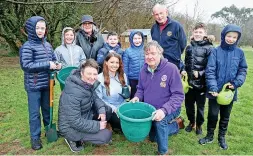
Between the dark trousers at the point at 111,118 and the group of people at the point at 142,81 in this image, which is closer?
the group of people at the point at 142,81

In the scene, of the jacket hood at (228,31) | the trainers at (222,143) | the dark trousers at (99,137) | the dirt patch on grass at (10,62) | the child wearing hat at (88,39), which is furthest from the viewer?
the dirt patch on grass at (10,62)

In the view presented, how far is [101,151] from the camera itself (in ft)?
10.9

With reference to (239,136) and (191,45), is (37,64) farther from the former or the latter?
(239,136)

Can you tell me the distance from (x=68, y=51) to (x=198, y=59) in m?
1.92

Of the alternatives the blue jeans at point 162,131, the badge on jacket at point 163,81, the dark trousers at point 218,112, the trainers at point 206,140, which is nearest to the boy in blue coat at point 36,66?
the badge on jacket at point 163,81

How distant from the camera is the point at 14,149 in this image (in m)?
3.40

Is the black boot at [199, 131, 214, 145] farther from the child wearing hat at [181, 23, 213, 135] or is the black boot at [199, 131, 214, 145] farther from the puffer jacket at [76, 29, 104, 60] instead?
the puffer jacket at [76, 29, 104, 60]

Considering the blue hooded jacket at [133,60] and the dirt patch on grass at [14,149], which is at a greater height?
the blue hooded jacket at [133,60]

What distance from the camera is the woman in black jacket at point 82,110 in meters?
3.01

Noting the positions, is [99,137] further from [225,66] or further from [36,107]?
[225,66]

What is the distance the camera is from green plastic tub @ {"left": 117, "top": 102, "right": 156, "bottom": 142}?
8.77 ft

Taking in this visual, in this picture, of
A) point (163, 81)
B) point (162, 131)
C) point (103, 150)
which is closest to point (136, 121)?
point (162, 131)

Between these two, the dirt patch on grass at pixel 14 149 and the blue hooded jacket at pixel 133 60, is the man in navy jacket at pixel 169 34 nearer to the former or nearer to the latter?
the blue hooded jacket at pixel 133 60

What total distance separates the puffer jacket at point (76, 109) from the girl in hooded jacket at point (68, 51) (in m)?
0.77
